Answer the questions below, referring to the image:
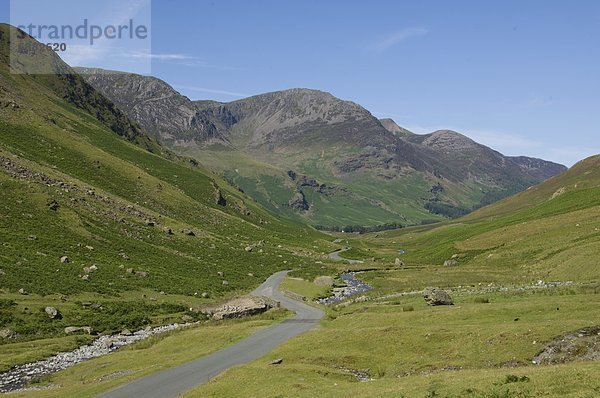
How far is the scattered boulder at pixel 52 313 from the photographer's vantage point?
66.7 meters

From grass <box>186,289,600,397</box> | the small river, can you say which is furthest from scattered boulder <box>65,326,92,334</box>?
the small river

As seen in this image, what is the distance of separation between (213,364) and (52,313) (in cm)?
3191

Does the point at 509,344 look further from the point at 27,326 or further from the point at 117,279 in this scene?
the point at 117,279

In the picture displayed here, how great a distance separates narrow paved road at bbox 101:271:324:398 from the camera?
130 ft

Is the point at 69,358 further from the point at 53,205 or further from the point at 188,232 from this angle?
the point at 188,232

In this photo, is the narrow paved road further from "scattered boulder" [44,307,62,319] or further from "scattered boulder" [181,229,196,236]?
"scattered boulder" [181,229,196,236]

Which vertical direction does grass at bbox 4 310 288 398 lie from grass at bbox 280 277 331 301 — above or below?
above

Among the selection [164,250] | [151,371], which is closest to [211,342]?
[151,371]

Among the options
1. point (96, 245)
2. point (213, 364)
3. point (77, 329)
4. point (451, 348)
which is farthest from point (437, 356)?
point (96, 245)

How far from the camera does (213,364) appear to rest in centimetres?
4869

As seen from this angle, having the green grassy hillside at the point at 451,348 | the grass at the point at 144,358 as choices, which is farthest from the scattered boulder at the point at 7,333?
the green grassy hillside at the point at 451,348

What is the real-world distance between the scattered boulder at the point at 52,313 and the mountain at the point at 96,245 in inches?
33.9

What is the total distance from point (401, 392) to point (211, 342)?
34.2m

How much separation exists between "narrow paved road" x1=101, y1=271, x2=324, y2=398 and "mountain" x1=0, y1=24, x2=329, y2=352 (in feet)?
63.2
